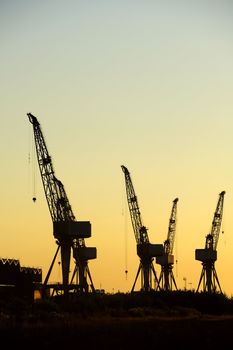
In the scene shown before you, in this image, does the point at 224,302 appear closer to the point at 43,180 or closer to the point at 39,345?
the point at 43,180

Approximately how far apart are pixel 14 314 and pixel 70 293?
244 ft

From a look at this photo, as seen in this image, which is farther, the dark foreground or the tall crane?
the tall crane

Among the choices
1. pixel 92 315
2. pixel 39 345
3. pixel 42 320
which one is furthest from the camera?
pixel 92 315

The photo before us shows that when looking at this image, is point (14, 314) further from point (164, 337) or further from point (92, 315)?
point (164, 337)

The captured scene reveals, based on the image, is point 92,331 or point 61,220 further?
point 61,220

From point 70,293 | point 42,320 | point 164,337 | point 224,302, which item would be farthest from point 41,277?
point 164,337

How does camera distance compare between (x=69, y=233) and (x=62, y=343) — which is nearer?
(x=62, y=343)

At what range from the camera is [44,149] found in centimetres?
16775

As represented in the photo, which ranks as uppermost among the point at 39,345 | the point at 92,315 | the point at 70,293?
the point at 70,293

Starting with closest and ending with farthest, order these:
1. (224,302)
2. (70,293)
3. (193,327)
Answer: (193,327), (224,302), (70,293)

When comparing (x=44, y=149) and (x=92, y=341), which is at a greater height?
(x=44, y=149)

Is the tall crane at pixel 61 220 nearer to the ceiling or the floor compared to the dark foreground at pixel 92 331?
nearer to the ceiling

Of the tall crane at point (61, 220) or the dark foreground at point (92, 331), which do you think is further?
the tall crane at point (61, 220)

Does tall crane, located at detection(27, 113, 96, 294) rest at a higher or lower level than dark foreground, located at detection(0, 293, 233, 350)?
higher
